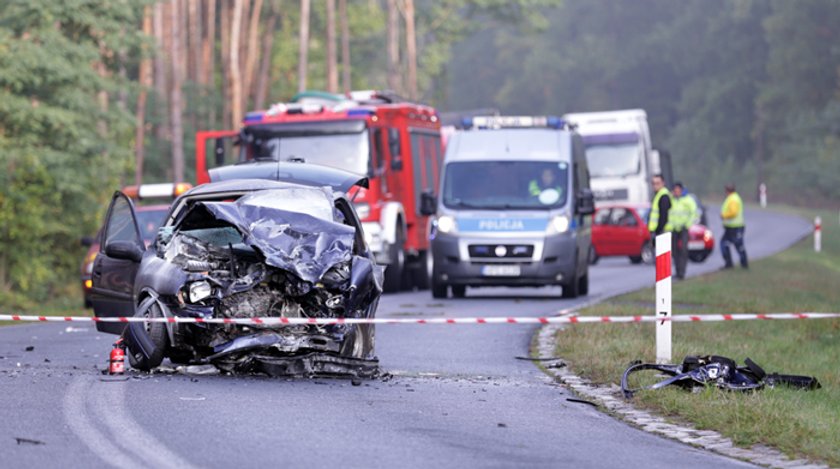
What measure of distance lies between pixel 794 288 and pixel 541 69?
330 feet

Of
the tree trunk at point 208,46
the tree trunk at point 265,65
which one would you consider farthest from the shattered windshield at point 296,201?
the tree trunk at point 265,65

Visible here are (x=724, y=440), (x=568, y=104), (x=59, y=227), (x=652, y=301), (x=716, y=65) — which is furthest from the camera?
(x=568, y=104)

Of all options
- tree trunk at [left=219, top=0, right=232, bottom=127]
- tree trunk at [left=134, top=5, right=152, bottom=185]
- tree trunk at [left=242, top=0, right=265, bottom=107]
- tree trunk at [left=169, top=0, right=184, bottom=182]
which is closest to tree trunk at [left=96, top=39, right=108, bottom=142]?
tree trunk at [left=169, top=0, right=184, bottom=182]

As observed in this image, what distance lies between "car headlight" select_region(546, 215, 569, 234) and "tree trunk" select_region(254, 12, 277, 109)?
4407 centimetres

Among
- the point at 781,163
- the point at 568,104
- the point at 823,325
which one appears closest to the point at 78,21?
the point at 823,325

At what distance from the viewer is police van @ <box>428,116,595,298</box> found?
2433cm

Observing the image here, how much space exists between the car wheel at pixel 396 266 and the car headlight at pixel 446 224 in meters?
2.61

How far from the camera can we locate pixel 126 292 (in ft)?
48.3

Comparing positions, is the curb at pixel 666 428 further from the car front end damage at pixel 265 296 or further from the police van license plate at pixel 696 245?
the police van license plate at pixel 696 245

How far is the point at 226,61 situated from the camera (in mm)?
63344

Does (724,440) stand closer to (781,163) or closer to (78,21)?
(78,21)

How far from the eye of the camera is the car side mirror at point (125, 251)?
13529 millimetres

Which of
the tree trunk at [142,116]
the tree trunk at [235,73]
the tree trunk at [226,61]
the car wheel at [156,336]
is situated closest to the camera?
the car wheel at [156,336]

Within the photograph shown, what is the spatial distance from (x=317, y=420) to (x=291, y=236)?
2.88 metres
